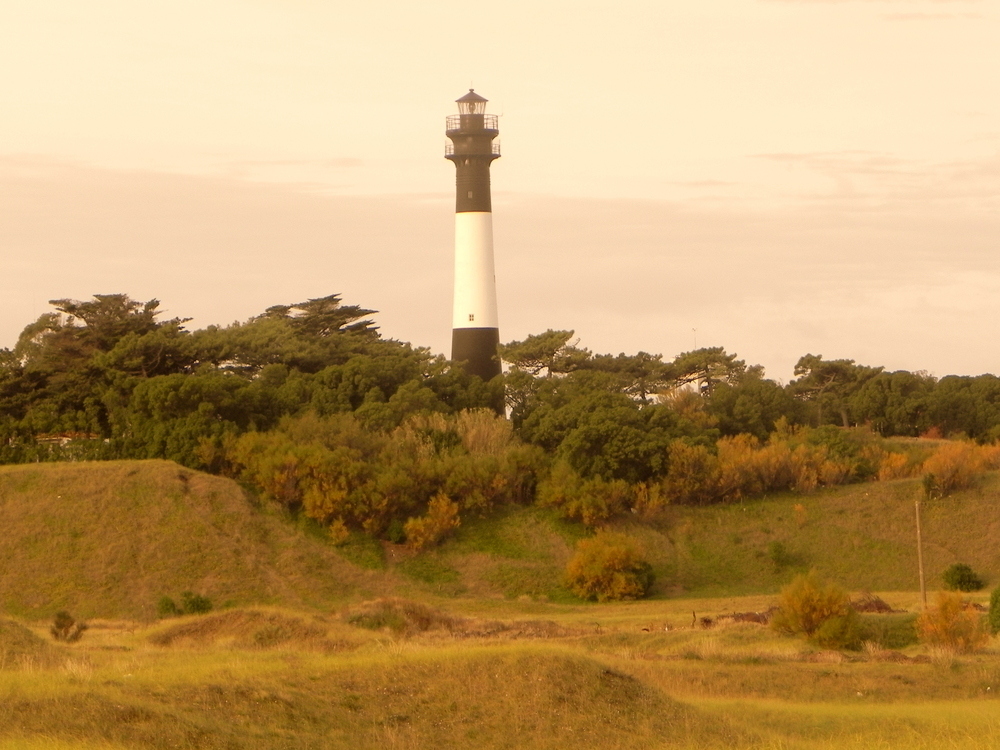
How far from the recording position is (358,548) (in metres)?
43.8

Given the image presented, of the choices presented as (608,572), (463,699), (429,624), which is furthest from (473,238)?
(463,699)

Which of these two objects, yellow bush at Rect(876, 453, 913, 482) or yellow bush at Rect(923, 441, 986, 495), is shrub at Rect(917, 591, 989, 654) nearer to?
yellow bush at Rect(923, 441, 986, 495)

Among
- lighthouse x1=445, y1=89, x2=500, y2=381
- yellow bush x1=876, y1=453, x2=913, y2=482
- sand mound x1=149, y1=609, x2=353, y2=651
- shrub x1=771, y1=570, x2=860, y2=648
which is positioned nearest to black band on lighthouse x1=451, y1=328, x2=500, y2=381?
lighthouse x1=445, y1=89, x2=500, y2=381

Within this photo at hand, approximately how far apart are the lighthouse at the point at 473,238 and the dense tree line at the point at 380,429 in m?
1.76

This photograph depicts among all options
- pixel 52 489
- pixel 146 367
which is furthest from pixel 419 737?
pixel 146 367

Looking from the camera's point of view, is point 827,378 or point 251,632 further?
point 827,378

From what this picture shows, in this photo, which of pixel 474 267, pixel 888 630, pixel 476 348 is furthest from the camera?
pixel 476 348

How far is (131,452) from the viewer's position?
153 feet

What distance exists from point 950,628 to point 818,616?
9.38 ft

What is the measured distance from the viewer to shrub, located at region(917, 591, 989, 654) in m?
28.8

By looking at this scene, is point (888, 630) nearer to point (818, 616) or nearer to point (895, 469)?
point (818, 616)

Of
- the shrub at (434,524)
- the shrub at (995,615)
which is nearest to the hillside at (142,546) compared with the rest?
the shrub at (434,524)

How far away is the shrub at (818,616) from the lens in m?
29.3

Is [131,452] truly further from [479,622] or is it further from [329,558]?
[479,622]
